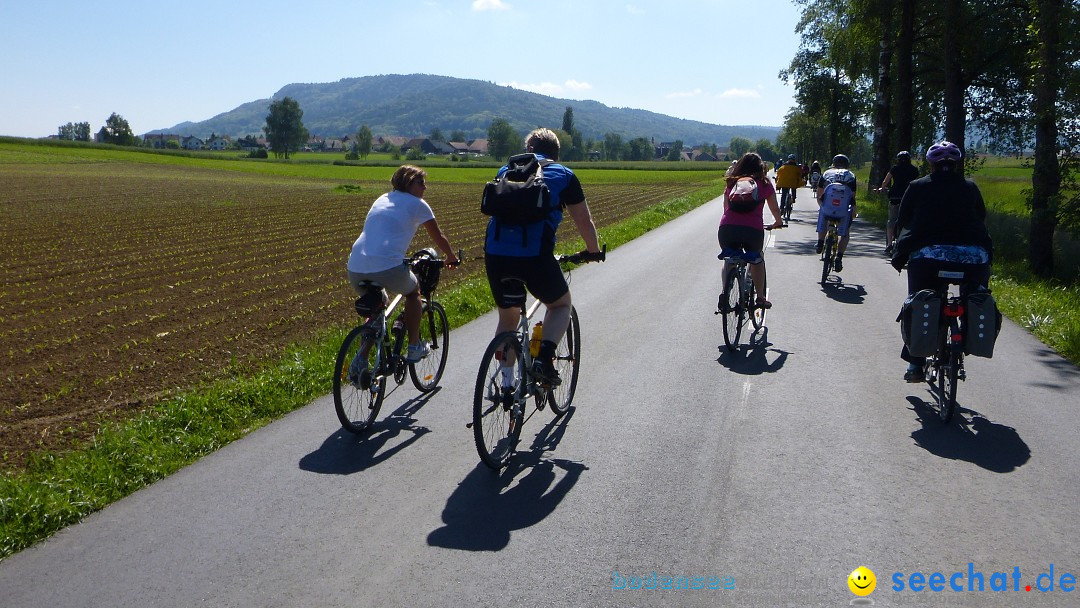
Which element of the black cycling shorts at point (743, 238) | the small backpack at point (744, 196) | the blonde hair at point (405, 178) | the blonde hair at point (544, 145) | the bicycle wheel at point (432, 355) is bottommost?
the bicycle wheel at point (432, 355)

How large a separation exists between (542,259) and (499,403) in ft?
3.01

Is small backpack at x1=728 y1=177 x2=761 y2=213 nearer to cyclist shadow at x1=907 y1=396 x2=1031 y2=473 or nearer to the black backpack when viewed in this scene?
cyclist shadow at x1=907 y1=396 x2=1031 y2=473

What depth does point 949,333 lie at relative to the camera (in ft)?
19.8

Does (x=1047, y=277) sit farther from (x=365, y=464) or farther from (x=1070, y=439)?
(x=365, y=464)

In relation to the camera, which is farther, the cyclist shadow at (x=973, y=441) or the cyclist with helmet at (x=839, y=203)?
the cyclist with helmet at (x=839, y=203)

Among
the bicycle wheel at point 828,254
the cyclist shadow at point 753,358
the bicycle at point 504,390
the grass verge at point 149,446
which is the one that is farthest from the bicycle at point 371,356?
the bicycle wheel at point 828,254

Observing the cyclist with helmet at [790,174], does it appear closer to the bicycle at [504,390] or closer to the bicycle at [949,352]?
the bicycle at [949,352]

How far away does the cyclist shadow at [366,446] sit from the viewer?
4984mm

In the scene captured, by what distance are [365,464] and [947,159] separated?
15.7 feet

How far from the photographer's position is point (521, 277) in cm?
503

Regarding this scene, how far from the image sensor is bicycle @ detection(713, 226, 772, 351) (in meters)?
8.02

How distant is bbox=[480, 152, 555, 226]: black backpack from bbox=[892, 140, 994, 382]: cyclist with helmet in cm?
307

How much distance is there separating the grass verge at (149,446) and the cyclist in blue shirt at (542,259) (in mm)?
2202

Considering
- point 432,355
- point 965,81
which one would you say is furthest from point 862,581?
point 965,81
